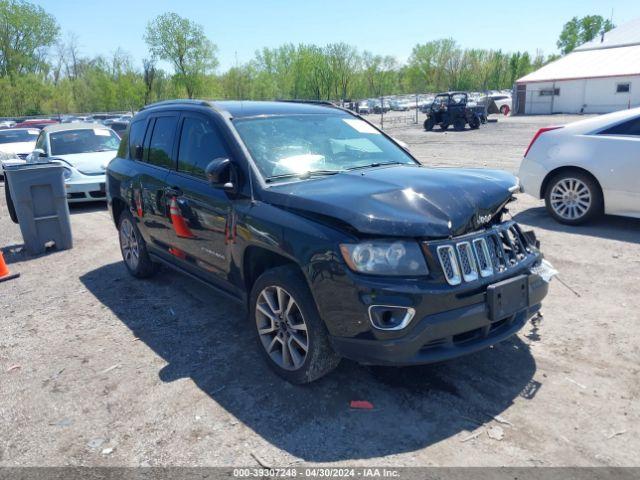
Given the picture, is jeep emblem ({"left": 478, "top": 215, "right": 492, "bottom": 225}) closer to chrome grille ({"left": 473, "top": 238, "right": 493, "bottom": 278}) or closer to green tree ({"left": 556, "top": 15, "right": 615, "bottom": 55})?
chrome grille ({"left": 473, "top": 238, "right": 493, "bottom": 278})

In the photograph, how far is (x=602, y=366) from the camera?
3688 millimetres

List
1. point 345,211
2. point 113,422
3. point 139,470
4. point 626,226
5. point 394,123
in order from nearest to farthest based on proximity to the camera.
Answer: point 139,470 → point 345,211 → point 113,422 → point 626,226 → point 394,123

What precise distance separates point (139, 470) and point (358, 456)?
1189mm

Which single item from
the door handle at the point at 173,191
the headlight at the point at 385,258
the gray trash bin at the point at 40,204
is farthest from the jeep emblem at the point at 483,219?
the gray trash bin at the point at 40,204

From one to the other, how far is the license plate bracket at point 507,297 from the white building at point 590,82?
4467 cm

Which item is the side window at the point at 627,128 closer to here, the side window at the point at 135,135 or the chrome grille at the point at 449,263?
the chrome grille at the point at 449,263

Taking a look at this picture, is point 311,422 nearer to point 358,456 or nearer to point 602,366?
point 358,456

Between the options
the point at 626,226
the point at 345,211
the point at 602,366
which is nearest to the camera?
the point at 345,211

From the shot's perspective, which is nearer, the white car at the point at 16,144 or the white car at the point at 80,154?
the white car at the point at 80,154

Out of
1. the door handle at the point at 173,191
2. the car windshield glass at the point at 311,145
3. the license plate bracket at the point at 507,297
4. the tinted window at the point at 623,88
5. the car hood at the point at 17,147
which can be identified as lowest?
the license plate bracket at the point at 507,297

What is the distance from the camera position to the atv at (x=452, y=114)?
29258 mm

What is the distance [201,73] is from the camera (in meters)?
68.3

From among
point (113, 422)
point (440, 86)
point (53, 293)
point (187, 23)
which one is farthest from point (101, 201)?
point (440, 86)

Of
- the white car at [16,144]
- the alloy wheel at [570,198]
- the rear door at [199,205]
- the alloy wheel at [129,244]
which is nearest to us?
the rear door at [199,205]
